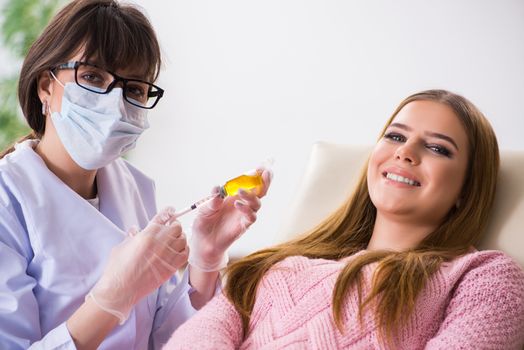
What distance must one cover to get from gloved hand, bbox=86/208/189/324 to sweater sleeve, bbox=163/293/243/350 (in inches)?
5.2

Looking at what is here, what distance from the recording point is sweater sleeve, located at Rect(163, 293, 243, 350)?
1.44m

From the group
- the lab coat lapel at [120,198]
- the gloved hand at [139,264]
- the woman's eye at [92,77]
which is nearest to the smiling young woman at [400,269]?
the gloved hand at [139,264]

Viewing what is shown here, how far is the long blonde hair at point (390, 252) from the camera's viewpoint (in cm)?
141

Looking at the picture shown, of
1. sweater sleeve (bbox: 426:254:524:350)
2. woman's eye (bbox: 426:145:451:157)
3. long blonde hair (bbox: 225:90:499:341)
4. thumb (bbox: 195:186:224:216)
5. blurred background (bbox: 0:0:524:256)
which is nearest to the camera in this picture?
sweater sleeve (bbox: 426:254:524:350)

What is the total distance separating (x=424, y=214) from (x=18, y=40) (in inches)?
88.4

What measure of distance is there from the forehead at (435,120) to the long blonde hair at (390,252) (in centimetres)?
2

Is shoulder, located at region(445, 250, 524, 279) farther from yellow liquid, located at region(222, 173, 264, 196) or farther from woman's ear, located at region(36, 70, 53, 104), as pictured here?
woman's ear, located at region(36, 70, 53, 104)

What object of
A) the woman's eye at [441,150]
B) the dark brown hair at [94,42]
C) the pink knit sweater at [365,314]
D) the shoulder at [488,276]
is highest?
the dark brown hair at [94,42]

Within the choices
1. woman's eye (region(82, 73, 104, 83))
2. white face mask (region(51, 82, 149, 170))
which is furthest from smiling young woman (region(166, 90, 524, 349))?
woman's eye (region(82, 73, 104, 83))

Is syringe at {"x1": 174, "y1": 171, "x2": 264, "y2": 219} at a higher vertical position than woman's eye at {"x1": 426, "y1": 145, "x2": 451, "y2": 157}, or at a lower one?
lower

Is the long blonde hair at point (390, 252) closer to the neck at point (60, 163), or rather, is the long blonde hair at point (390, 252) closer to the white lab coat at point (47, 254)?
the white lab coat at point (47, 254)

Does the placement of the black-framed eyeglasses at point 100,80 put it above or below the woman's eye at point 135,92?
above

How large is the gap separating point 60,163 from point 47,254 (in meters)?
0.24

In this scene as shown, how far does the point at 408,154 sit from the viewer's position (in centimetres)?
160
